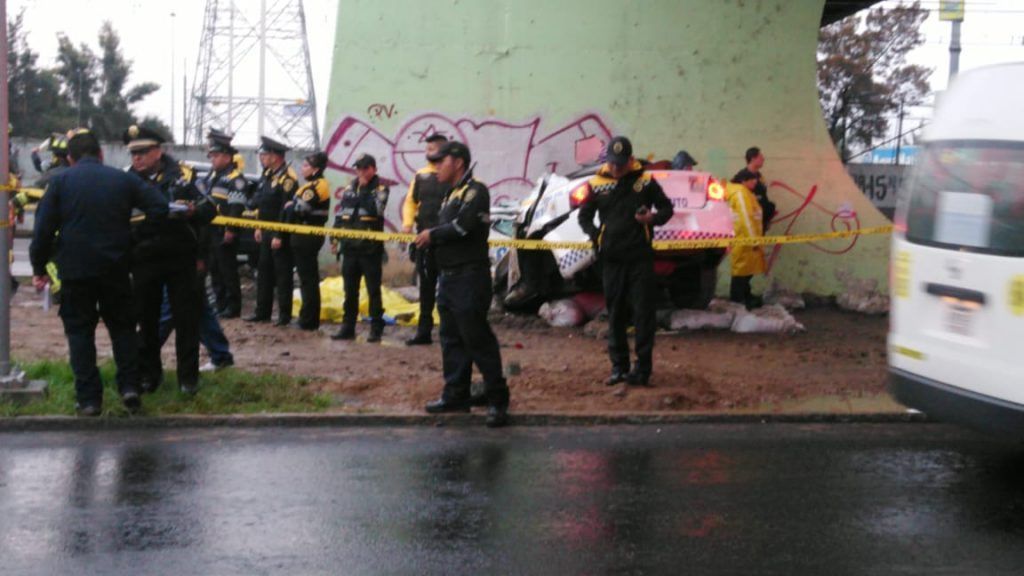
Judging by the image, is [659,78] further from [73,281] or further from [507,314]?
[73,281]

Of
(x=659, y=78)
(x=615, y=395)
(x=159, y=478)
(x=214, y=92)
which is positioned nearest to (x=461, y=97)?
(x=659, y=78)

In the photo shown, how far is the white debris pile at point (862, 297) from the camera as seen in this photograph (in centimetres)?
1434

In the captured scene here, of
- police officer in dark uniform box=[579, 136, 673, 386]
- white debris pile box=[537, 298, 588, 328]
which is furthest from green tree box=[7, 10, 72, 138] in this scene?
police officer in dark uniform box=[579, 136, 673, 386]

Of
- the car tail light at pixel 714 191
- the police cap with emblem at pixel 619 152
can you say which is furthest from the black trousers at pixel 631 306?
the car tail light at pixel 714 191

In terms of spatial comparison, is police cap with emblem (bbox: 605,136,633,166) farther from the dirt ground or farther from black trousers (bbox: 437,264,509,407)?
the dirt ground

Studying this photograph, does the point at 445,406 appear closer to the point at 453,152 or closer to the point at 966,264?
the point at 453,152

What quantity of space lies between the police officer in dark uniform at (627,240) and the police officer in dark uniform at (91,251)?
3.15 metres

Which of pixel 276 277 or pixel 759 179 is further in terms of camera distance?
pixel 759 179

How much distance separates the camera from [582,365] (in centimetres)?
1040

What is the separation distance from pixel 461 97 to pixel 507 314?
9.07ft

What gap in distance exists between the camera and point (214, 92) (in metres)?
45.1

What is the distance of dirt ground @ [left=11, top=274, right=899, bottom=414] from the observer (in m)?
8.95

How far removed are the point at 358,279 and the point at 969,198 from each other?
22.4 ft

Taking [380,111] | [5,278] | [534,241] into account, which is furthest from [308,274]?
[5,278]
